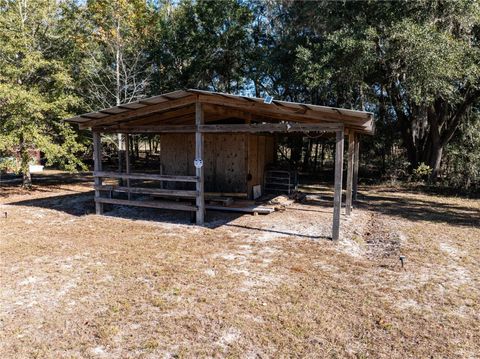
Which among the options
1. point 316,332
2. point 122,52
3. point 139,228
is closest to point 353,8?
point 122,52

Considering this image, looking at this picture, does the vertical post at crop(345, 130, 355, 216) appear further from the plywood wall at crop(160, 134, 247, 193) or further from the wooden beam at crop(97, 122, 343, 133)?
the plywood wall at crop(160, 134, 247, 193)

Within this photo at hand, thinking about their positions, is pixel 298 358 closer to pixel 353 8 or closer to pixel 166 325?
pixel 166 325

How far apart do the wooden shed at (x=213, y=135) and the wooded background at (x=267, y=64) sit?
3645 mm

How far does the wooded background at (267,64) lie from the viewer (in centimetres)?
1111

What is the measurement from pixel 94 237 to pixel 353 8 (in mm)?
11226

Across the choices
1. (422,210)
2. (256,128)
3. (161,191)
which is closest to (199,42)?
(161,191)

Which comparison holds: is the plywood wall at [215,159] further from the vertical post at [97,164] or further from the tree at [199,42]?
the tree at [199,42]

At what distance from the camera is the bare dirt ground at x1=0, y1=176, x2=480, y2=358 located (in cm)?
327

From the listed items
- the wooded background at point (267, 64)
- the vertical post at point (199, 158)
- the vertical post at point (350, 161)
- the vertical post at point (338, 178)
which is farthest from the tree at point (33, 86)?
the vertical post at point (338, 178)

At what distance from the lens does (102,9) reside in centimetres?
1460

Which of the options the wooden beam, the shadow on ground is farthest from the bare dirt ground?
the wooden beam

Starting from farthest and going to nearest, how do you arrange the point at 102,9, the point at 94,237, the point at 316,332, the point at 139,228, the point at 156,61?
the point at 156,61, the point at 102,9, the point at 139,228, the point at 94,237, the point at 316,332

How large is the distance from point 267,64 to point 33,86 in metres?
9.02

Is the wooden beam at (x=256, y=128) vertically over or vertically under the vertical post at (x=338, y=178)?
over
